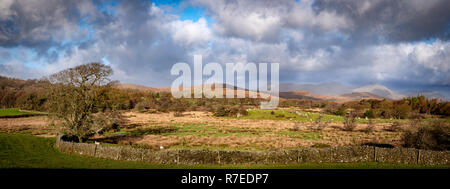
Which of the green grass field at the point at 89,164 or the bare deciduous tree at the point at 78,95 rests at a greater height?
the bare deciduous tree at the point at 78,95

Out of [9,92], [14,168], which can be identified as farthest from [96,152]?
[9,92]

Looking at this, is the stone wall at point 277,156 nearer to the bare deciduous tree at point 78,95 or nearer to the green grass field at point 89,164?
the green grass field at point 89,164

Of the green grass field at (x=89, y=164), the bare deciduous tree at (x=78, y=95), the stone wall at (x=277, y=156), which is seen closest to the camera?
the green grass field at (x=89, y=164)

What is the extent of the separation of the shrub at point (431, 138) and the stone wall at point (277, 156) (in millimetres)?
7837

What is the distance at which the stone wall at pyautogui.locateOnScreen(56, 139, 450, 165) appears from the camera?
18.2 metres

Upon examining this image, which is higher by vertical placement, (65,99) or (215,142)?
(65,99)

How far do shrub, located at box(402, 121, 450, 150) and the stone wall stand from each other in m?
7.84

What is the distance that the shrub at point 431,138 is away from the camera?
81.8 ft

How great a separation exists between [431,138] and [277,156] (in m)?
19.4

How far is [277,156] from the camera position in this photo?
1861 cm

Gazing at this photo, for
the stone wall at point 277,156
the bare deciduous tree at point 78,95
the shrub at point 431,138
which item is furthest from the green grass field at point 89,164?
the shrub at point 431,138

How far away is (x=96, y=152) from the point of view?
19547 millimetres
